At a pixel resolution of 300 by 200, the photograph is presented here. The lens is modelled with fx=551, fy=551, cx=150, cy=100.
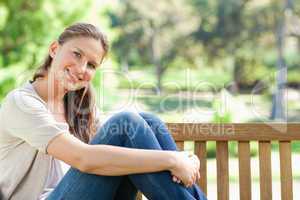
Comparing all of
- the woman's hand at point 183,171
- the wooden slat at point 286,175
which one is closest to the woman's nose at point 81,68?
the woman's hand at point 183,171

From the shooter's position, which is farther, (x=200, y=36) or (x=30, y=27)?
(x=200, y=36)

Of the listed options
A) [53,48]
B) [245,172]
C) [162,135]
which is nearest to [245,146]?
[245,172]

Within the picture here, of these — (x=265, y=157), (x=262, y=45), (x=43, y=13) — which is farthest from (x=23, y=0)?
(x=262, y=45)

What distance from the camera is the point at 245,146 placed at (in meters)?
2.63

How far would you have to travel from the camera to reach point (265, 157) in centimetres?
261

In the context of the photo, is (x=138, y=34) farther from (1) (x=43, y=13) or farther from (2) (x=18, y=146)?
(2) (x=18, y=146)

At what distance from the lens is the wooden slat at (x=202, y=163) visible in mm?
2613

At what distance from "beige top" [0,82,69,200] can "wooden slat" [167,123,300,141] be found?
73 cm

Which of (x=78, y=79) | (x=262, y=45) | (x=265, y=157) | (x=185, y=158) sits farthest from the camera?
(x=262, y=45)

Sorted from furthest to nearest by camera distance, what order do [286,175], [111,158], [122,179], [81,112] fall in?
[286,175] < [81,112] < [122,179] < [111,158]

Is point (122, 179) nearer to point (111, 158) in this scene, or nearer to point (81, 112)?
point (111, 158)

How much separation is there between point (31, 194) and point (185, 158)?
1.96 ft

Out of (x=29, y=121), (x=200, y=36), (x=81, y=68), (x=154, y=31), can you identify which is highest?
(x=154, y=31)

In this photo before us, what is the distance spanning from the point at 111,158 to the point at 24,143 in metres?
0.40
